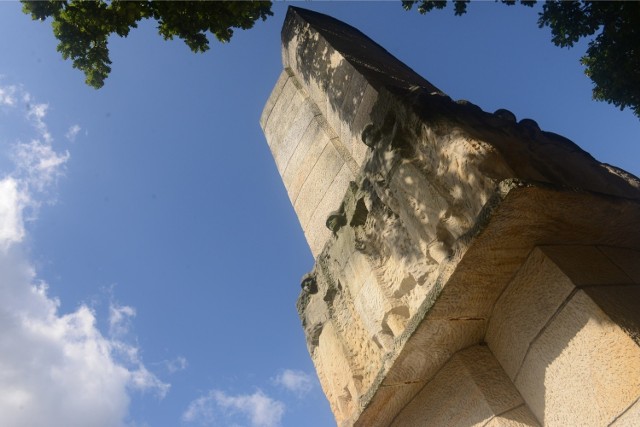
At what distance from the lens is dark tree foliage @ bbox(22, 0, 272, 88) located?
15.6 feet

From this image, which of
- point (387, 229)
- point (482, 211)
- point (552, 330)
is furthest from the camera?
point (387, 229)

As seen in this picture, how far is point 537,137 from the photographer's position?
3.22 m

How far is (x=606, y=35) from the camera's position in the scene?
6281 mm

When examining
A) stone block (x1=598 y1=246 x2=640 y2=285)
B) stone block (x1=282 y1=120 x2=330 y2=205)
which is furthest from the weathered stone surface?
stone block (x1=282 y1=120 x2=330 y2=205)

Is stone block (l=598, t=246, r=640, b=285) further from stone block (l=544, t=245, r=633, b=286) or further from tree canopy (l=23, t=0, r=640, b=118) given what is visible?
tree canopy (l=23, t=0, r=640, b=118)

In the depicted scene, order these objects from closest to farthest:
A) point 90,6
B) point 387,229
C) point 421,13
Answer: point 387,229, point 90,6, point 421,13

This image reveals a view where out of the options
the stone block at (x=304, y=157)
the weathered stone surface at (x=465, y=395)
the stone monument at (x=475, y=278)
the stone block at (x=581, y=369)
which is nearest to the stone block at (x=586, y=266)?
the stone monument at (x=475, y=278)

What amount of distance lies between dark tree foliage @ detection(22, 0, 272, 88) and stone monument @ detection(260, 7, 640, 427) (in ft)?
6.86

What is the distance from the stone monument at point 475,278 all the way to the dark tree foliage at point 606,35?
12.4ft

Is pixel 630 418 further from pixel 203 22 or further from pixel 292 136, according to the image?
pixel 203 22

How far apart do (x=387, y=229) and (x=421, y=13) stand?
15.1ft

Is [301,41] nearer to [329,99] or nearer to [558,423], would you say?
[329,99]

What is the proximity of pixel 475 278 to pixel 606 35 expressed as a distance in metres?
5.86

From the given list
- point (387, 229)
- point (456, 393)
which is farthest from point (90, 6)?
point (456, 393)
